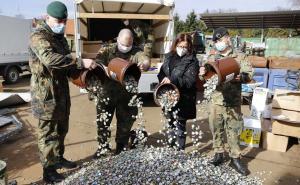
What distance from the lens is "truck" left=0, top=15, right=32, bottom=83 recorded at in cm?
1144

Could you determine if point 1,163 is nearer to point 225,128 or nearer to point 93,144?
point 93,144

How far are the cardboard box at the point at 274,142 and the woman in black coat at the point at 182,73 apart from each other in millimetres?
1470

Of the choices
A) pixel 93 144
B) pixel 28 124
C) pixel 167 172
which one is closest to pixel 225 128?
pixel 167 172

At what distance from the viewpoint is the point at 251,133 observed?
491 centimetres

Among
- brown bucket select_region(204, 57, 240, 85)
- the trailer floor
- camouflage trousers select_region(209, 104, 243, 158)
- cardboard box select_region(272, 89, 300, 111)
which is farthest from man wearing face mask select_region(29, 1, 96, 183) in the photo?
cardboard box select_region(272, 89, 300, 111)

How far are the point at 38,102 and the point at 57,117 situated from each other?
28 cm

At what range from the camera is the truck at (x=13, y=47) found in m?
11.4

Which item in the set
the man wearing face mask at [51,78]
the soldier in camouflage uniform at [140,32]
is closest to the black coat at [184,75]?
the man wearing face mask at [51,78]

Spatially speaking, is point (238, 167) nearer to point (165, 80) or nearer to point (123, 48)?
point (165, 80)

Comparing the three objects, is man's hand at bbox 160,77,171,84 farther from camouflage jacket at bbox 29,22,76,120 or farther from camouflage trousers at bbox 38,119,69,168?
camouflage trousers at bbox 38,119,69,168

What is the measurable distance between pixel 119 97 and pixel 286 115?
2.70 meters

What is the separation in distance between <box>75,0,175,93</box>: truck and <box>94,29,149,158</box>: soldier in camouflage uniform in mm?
2646

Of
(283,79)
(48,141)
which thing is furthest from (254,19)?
(48,141)

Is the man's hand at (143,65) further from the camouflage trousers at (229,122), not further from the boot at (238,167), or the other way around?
the boot at (238,167)
